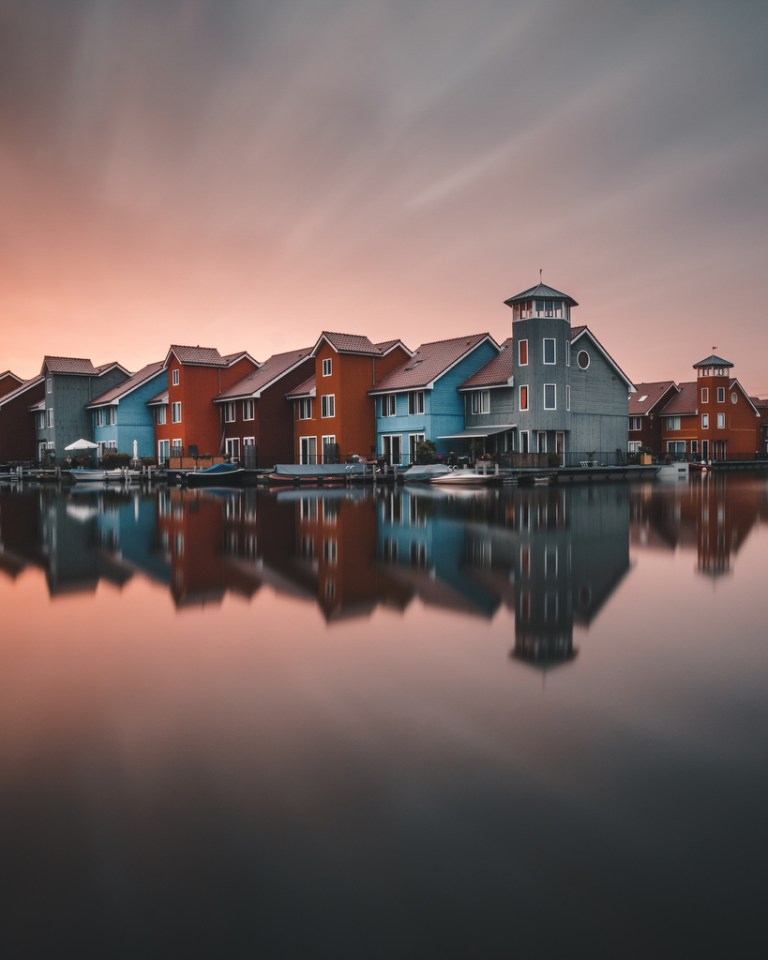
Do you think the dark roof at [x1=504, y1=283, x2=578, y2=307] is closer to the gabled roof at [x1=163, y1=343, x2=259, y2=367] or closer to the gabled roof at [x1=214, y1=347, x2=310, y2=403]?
the gabled roof at [x1=214, y1=347, x2=310, y2=403]

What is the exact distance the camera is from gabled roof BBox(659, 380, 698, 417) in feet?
253

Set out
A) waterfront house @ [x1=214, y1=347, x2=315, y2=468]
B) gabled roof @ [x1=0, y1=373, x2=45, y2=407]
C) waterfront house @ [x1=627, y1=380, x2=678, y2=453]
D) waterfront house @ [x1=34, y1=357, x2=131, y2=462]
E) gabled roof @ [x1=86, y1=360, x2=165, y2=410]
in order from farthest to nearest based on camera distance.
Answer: waterfront house @ [x1=627, y1=380, x2=678, y2=453] → gabled roof @ [x1=0, y1=373, x2=45, y2=407] → waterfront house @ [x1=34, y1=357, x2=131, y2=462] → gabled roof @ [x1=86, y1=360, x2=165, y2=410] → waterfront house @ [x1=214, y1=347, x2=315, y2=468]

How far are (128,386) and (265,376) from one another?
14142mm

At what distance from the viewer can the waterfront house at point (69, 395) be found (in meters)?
67.2

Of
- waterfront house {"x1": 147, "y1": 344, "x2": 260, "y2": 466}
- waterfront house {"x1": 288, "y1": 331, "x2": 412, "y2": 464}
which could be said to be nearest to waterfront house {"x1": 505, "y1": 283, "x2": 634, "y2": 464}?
waterfront house {"x1": 288, "y1": 331, "x2": 412, "y2": 464}

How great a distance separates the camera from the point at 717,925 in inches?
117

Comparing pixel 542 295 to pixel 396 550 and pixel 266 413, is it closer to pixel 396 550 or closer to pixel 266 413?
pixel 266 413

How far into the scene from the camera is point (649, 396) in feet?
262

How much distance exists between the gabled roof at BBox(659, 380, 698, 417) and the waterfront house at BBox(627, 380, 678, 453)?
0.60m

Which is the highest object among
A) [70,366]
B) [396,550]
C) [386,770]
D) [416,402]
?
[70,366]

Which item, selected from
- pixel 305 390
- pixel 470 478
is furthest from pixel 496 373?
pixel 305 390

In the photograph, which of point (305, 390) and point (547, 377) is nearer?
point (547, 377)

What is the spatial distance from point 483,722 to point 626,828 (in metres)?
1.53

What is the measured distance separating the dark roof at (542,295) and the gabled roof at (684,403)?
113ft
